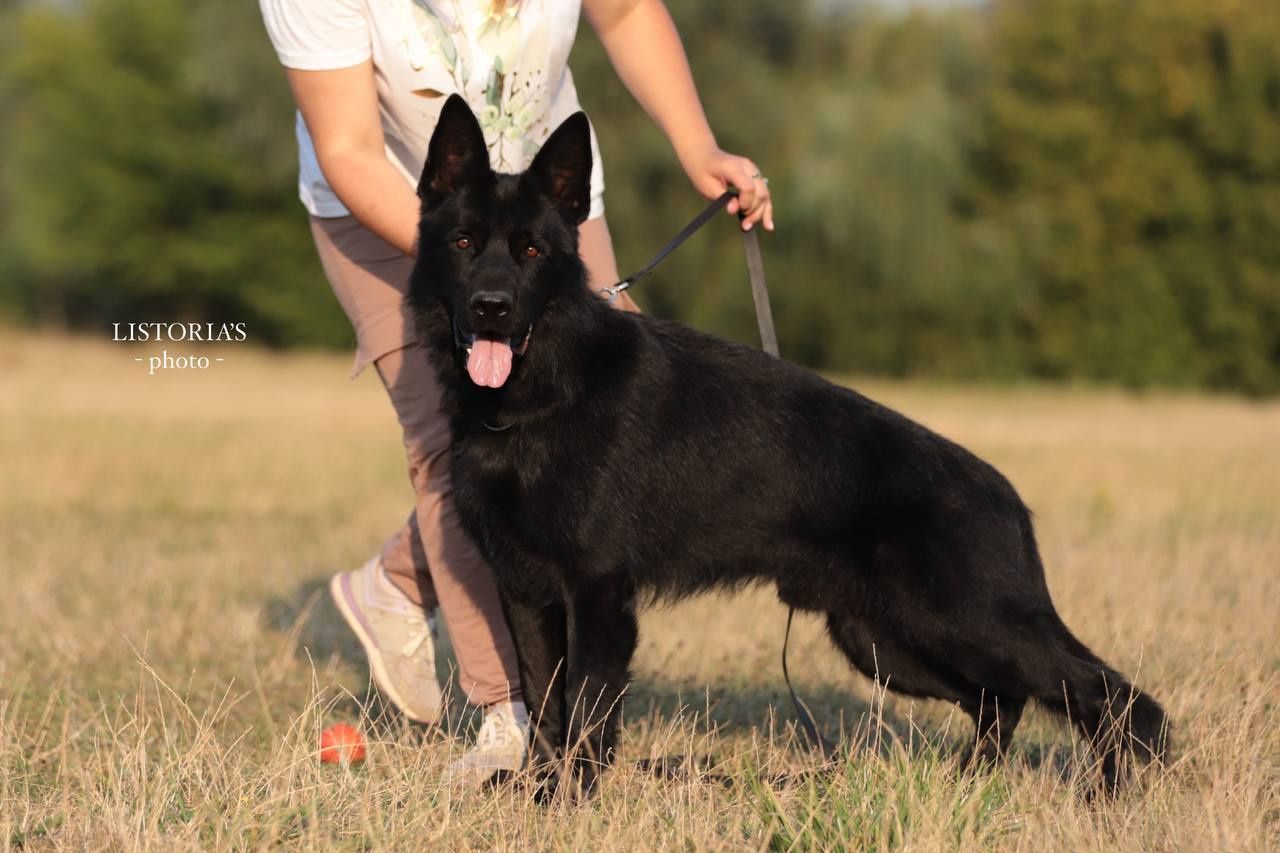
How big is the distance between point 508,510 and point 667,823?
2.81 feet

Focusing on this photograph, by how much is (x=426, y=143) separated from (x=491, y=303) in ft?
3.14

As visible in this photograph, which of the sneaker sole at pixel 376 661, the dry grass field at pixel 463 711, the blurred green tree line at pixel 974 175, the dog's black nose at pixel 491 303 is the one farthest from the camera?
the blurred green tree line at pixel 974 175

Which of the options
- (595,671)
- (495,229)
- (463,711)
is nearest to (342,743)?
(463,711)

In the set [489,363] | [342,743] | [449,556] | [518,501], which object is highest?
[489,363]

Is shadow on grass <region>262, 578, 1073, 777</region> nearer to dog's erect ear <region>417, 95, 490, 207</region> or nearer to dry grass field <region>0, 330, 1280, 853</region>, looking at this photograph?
dry grass field <region>0, 330, 1280, 853</region>

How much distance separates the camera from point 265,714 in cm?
425

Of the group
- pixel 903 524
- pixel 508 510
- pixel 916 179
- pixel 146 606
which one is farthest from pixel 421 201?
pixel 916 179

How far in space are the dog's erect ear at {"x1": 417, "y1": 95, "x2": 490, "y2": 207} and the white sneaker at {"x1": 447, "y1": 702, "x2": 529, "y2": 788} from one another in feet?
4.87

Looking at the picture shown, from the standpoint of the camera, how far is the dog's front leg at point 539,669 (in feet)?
11.7

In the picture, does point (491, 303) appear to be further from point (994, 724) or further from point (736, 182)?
point (994, 724)


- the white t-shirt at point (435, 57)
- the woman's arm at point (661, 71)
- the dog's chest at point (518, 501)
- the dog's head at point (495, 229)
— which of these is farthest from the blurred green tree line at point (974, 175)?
the dog's chest at point (518, 501)

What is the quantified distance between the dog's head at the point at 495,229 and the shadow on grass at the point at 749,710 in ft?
3.73

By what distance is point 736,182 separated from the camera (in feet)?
12.9

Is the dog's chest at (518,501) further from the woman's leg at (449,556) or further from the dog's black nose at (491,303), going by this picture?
the woman's leg at (449,556)
